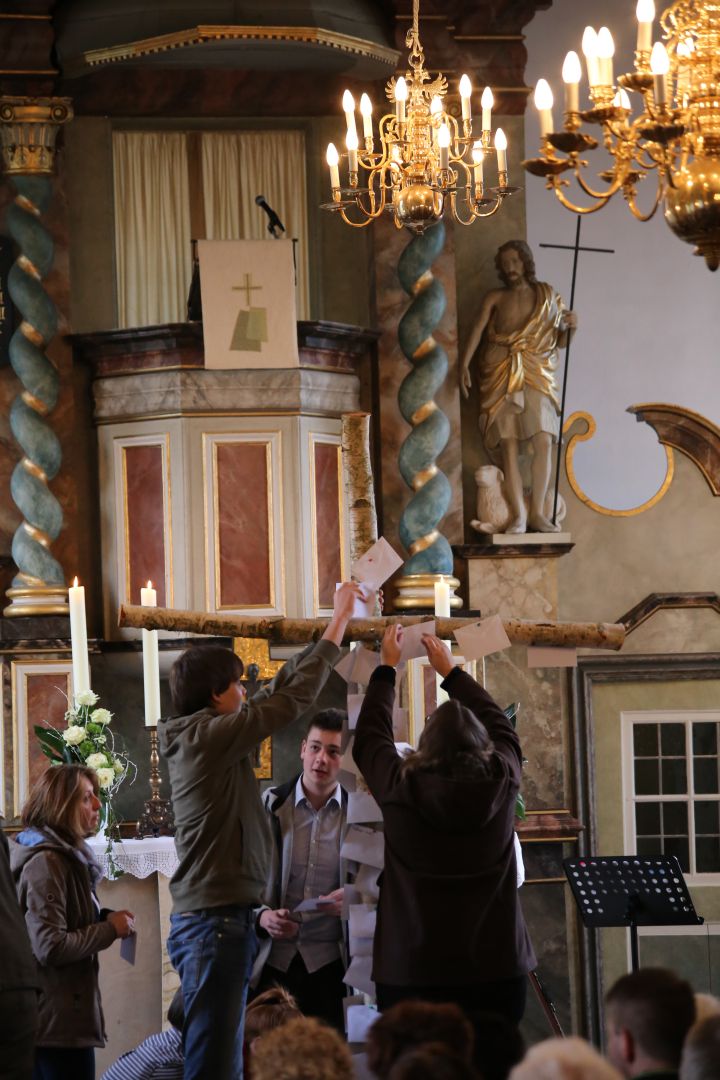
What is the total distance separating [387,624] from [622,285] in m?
6.29

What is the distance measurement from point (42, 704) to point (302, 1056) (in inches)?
225

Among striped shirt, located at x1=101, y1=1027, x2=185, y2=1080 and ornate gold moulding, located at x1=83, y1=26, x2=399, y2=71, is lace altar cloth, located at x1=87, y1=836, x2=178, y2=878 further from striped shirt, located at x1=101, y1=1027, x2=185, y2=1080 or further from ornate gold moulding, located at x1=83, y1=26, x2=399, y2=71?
ornate gold moulding, located at x1=83, y1=26, x2=399, y2=71

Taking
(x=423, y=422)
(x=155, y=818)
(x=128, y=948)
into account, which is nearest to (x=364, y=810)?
(x=128, y=948)

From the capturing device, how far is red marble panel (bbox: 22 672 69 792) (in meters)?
8.36

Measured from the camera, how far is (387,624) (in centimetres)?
474

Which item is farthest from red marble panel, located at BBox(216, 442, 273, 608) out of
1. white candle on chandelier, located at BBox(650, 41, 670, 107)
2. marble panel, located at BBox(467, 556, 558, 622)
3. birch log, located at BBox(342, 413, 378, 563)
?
white candle on chandelier, located at BBox(650, 41, 670, 107)

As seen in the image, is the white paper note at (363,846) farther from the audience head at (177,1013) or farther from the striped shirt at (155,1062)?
the striped shirt at (155,1062)

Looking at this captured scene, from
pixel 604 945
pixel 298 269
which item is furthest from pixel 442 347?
pixel 604 945

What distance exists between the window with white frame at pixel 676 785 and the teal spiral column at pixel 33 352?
3.39 m

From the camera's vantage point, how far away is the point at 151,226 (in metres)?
9.66

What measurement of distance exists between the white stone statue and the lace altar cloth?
10.4 feet

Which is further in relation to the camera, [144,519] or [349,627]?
[144,519]

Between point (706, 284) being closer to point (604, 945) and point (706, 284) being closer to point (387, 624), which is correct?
point (604, 945)

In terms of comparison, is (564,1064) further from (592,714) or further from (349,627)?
(592,714)
